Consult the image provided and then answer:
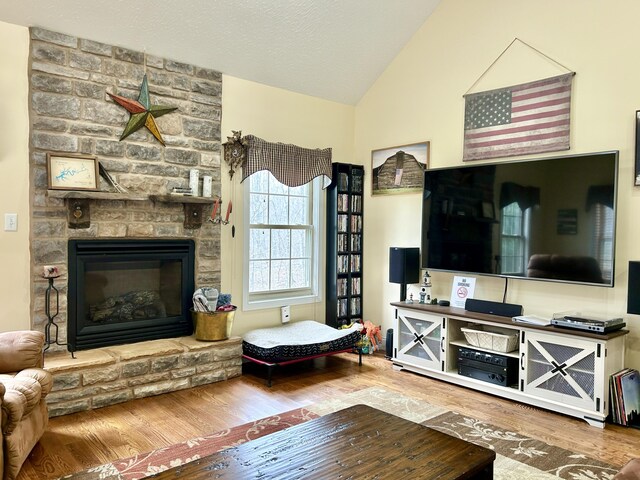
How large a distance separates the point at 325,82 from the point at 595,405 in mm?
3641

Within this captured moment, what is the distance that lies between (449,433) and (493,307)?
1250 millimetres

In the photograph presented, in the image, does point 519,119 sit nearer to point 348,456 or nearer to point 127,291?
point 348,456

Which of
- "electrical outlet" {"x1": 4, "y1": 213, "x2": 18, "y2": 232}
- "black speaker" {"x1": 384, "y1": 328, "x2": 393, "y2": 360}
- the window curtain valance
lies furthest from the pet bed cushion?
"electrical outlet" {"x1": 4, "y1": 213, "x2": 18, "y2": 232}

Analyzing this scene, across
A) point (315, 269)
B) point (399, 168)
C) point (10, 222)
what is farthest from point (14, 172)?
point (399, 168)

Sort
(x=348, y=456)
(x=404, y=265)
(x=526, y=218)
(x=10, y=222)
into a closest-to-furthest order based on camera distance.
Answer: (x=348, y=456), (x=10, y=222), (x=526, y=218), (x=404, y=265)

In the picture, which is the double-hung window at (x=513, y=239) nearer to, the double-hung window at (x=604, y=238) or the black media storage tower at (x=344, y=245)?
the double-hung window at (x=604, y=238)

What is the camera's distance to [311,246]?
5.12 meters

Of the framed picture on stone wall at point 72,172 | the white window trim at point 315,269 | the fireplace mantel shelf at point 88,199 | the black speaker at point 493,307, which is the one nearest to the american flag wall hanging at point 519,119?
A: the black speaker at point 493,307

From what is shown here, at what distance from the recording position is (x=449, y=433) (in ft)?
9.84

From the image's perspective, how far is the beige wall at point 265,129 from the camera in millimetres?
4422

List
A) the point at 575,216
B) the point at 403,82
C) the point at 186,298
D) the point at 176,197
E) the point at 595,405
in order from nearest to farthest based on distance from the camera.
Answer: the point at 595,405, the point at 575,216, the point at 176,197, the point at 186,298, the point at 403,82

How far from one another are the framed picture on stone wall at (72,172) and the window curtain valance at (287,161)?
131cm

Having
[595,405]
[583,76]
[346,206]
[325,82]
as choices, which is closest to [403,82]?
[325,82]

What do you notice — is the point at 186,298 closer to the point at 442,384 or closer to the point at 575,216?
the point at 442,384
